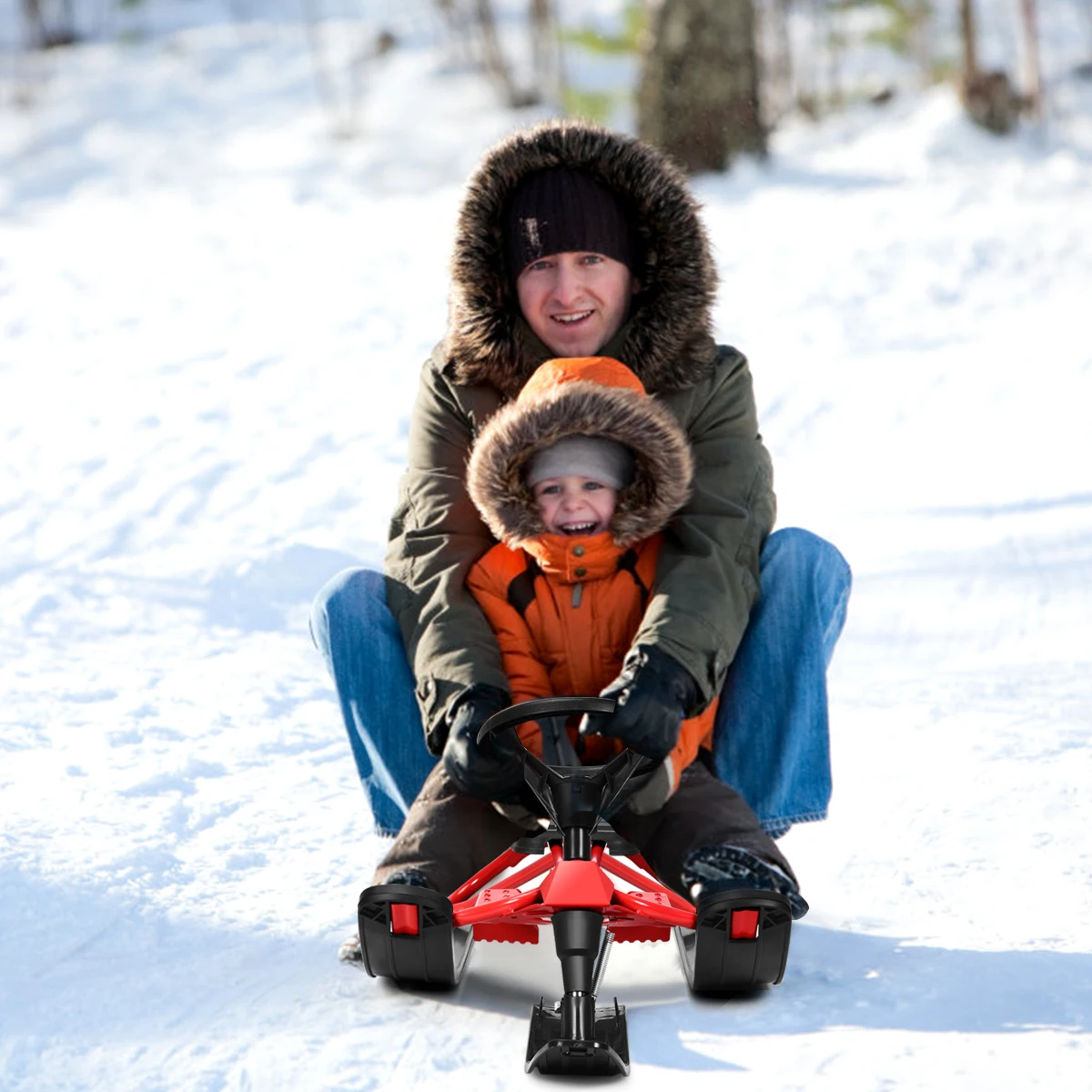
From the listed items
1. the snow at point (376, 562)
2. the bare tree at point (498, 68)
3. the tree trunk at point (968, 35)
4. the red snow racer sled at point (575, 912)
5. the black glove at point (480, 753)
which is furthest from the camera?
the bare tree at point (498, 68)

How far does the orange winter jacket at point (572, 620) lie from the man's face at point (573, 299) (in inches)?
17.9

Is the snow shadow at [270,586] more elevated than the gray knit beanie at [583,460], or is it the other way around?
the gray knit beanie at [583,460]

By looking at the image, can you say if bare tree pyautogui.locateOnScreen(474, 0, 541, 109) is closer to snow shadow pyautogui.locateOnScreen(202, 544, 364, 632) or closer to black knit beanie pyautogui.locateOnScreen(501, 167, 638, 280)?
snow shadow pyautogui.locateOnScreen(202, 544, 364, 632)

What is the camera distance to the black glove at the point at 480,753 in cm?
245

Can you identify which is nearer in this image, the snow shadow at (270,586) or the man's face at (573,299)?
the man's face at (573,299)

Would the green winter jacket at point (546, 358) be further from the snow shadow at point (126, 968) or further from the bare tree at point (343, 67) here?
the bare tree at point (343, 67)

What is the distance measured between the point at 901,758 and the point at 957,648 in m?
0.84

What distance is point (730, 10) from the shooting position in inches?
355

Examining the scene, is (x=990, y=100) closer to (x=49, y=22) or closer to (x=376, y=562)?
(x=376, y=562)

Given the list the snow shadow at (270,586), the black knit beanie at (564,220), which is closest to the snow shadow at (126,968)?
the black knit beanie at (564,220)

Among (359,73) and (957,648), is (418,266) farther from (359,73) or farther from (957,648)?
(359,73)

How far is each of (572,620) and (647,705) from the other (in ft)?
1.10

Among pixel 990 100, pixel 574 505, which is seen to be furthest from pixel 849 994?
pixel 990 100

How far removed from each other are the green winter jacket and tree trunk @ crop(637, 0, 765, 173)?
617 cm
